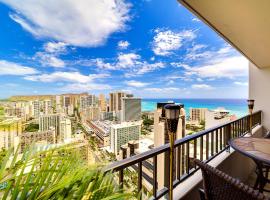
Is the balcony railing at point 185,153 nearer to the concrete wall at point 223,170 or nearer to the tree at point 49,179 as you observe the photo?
the concrete wall at point 223,170

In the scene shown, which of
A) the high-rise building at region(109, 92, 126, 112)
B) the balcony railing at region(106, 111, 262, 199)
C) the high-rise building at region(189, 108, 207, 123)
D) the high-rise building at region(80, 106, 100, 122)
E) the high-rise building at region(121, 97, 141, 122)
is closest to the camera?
the balcony railing at region(106, 111, 262, 199)

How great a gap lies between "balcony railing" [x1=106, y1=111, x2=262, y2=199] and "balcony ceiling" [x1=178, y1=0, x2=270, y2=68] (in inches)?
58.9

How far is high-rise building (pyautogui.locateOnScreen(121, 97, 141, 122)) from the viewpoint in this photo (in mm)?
8336

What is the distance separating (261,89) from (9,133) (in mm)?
6536

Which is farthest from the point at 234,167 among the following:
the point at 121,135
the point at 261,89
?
the point at 261,89

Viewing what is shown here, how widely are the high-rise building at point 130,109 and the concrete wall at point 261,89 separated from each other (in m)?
4.82

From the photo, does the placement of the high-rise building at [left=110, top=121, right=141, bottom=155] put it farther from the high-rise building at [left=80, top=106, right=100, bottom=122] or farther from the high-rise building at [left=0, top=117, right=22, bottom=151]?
the high-rise building at [left=0, top=117, right=22, bottom=151]

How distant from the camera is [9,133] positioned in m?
0.69

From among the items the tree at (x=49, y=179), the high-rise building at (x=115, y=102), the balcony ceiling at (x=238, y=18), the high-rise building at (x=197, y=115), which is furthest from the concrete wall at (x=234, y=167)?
the high-rise building at (x=115, y=102)

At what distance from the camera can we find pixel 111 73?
24.6m

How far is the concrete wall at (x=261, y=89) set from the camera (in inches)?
206

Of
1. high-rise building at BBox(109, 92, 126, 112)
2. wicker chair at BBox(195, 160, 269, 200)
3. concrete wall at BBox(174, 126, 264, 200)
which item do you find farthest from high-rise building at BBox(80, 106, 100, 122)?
high-rise building at BBox(109, 92, 126, 112)

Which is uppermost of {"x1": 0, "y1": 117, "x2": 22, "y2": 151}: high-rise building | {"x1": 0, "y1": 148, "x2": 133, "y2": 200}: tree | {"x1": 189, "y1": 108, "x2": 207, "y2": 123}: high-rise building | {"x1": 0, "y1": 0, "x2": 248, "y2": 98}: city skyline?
{"x1": 0, "y1": 0, "x2": 248, "y2": 98}: city skyline

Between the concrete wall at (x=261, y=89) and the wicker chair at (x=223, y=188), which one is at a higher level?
the concrete wall at (x=261, y=89)
